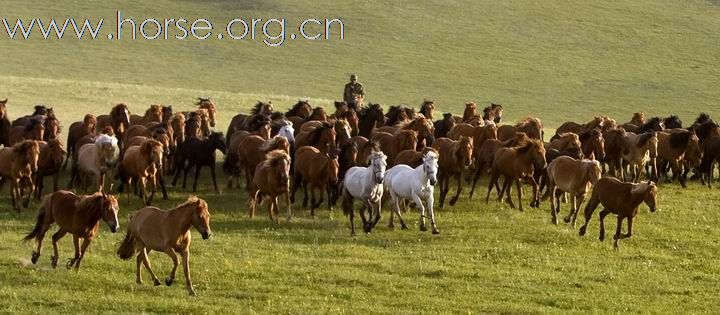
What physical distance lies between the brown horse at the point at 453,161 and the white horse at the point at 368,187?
3.11 meters

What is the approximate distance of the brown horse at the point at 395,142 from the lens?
85.0 ft

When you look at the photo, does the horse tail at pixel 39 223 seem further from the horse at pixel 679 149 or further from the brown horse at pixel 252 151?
the horse at pixel 679 149

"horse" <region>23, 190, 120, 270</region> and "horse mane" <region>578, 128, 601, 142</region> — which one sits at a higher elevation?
"horse mane" <region>578, 128, 601, 142</region>

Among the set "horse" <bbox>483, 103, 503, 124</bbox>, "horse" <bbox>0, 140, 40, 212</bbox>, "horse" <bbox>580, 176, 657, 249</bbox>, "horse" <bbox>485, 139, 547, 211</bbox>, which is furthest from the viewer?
"horse" <bbox>483, 103, 503, 124</bbox>

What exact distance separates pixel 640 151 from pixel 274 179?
373 inches

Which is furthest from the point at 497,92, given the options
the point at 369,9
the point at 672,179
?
the point at 672,179

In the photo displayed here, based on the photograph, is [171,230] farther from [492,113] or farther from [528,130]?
[492,113]

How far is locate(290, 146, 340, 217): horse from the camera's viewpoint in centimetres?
2312

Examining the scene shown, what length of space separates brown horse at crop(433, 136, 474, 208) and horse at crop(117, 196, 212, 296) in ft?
29.5

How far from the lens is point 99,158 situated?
944 inches

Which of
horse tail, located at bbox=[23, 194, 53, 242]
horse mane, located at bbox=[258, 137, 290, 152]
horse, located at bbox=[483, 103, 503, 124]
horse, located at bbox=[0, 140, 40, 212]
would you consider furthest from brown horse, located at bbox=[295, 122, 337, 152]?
horse tail, located at bbox=[23, 194, 53, 242]

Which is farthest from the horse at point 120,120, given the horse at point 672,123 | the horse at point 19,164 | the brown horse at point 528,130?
the horse at point 672,123

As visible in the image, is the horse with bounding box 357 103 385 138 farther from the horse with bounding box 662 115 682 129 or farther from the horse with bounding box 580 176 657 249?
the horse with bounding box 580 176 657 249

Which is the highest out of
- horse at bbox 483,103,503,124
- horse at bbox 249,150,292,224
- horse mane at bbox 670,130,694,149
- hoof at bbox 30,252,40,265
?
horse at bbox 483,103,503,124
